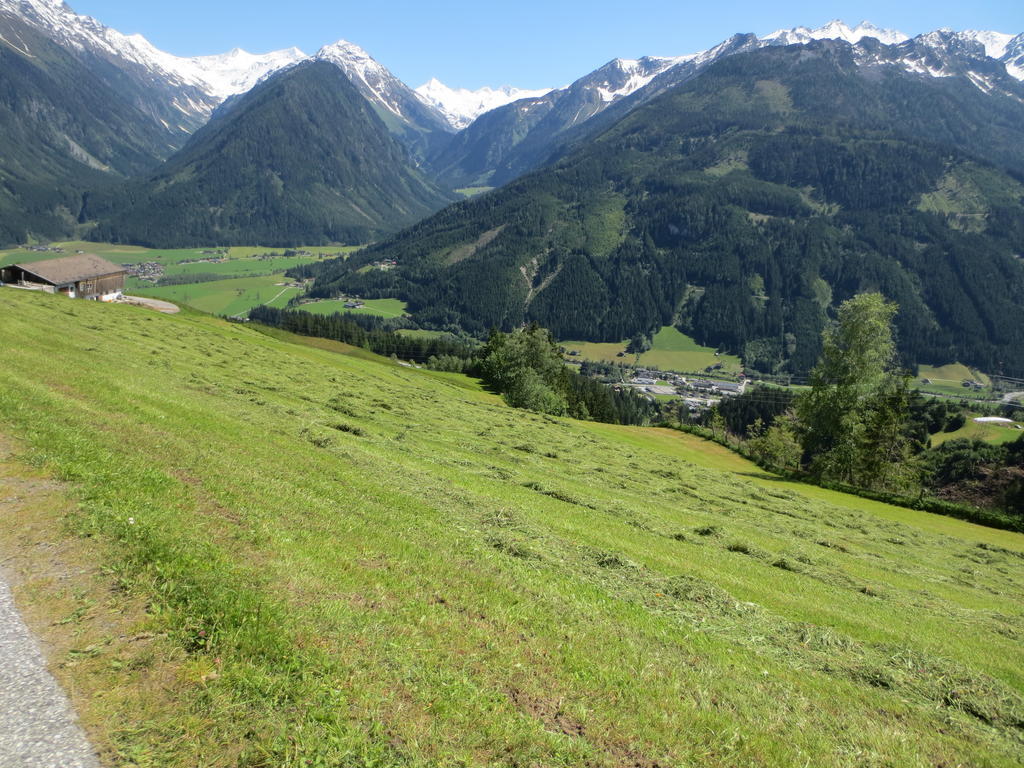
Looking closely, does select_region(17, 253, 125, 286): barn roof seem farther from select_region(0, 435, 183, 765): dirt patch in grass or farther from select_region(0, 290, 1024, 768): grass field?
select_region(0, 435, 183, 765): dirt patch in grass

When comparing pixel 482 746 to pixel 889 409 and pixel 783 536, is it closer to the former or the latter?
pixel 783 536

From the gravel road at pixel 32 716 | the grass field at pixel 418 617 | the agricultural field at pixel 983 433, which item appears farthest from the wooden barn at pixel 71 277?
the agricultural field at pixel 983 433

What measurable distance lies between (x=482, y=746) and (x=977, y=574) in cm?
3533

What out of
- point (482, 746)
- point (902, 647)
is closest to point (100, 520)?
point (482, 746)

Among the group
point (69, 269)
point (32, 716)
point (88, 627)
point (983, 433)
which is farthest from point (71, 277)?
point (983, 433)

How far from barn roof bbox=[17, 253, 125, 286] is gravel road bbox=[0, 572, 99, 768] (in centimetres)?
9968

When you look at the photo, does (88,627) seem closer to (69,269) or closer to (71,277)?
(71,277)

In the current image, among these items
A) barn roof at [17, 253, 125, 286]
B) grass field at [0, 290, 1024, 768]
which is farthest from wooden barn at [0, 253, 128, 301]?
grass field at [0, 290, 1024, 768]

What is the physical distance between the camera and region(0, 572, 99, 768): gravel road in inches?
233

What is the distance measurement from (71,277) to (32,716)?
102920mm

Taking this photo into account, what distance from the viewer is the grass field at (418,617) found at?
290 inches

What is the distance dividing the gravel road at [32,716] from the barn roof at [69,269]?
99.7m

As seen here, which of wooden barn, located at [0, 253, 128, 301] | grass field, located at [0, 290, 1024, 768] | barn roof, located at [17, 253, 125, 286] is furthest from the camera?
barn roof, located at [17, 253, 125, 286]

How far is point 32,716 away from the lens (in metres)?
6.40
